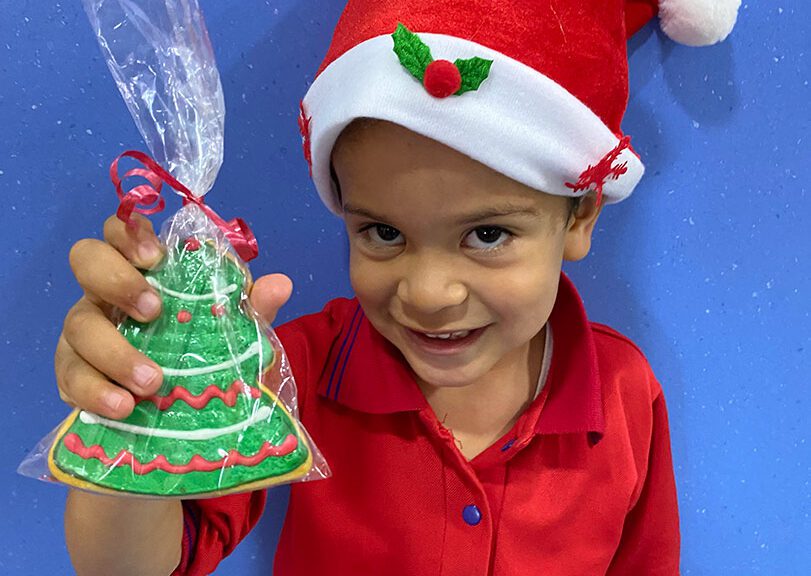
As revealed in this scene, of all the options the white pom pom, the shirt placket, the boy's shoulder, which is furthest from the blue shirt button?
the white pom pom

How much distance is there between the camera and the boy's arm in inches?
22.4

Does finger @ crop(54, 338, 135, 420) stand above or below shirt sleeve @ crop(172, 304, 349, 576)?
above

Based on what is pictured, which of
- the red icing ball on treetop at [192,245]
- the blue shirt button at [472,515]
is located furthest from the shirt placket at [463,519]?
the red icing ball on treetop at [192,245]

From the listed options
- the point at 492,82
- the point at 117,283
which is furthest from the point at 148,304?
the point at 492,82

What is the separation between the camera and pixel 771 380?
1.02 m

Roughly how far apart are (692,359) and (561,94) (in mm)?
560

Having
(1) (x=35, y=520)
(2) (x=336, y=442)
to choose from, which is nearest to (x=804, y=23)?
(2) (x=336, y=442)

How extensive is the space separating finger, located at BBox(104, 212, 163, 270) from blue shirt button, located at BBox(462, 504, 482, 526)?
39 centimetres

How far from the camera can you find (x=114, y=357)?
50cm

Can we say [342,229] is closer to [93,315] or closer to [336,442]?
[336,442]

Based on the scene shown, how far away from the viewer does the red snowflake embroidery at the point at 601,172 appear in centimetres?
62

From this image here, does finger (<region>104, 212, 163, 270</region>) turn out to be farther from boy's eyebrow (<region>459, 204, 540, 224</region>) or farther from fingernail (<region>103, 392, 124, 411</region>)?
boy's eyebrow (<region>459, 204, 540, 224</region>)

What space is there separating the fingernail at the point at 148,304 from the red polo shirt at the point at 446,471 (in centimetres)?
25

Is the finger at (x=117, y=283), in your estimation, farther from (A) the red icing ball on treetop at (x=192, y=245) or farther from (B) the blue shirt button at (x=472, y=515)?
(B) the blue shirt button at (x=472, y=515)
